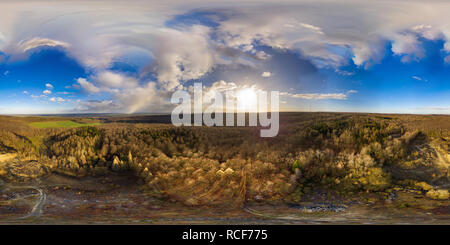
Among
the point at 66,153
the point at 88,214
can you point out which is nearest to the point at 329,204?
the point at 88,214

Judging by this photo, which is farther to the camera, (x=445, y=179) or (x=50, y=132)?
(x=50, y=132)

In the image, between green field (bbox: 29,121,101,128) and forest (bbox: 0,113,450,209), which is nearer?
forest (bbox: 0,113,450,209)

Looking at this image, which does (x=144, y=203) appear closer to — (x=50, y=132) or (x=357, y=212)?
(x=50, y=132)

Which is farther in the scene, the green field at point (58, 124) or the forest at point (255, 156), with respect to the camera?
the green field at point (58, 124)

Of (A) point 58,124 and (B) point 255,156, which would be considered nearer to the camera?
(B) point 255,156

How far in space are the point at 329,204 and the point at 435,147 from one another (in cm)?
155

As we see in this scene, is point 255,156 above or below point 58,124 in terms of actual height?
below

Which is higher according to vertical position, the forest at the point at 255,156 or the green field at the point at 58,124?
the green field at the point at 58,124

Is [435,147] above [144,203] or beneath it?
above

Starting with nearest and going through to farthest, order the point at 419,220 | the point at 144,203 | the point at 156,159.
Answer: the point at 419,220
the point at 144,203
the point at 156,159

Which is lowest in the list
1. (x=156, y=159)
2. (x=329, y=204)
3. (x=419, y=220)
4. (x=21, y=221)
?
(x=21, y=221)

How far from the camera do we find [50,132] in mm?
2539

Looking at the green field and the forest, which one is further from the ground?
the green field

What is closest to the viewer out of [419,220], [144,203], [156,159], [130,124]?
[419,220]
